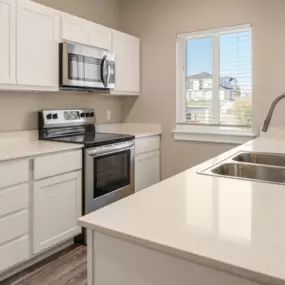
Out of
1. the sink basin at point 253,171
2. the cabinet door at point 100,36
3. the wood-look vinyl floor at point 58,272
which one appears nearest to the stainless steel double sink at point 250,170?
the sink basin at point 253,171

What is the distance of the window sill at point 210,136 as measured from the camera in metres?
3.45

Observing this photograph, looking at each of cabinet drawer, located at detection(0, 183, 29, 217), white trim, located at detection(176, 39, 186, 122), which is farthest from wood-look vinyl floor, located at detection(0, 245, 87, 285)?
white trim, located at detection(176, 39, 186, 122)

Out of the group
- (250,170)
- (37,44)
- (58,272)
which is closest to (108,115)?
(37,44)

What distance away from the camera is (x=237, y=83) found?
354cm

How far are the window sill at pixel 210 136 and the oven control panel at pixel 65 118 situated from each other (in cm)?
103

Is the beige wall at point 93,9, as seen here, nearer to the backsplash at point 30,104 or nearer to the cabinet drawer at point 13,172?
the backsplash at point 30,104

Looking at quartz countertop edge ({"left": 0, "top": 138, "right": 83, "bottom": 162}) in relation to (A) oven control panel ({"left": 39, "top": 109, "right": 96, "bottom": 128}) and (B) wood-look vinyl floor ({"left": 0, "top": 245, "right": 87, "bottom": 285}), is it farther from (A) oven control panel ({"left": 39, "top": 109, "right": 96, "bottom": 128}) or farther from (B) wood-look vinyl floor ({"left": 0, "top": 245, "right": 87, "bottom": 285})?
(B) wood-look vinyl floor ({"left": 0, "top": 245, "right": 87, "bottom": 285})

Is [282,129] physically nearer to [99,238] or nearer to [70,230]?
[70,230]

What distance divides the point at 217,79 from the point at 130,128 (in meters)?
1.27

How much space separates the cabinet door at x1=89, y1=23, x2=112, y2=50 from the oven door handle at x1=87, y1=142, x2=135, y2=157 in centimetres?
107

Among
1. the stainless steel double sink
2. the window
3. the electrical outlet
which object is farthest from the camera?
the electrical outlet

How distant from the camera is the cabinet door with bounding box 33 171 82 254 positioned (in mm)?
2414

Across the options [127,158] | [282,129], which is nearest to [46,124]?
[127,158]

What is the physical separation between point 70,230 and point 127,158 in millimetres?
943
